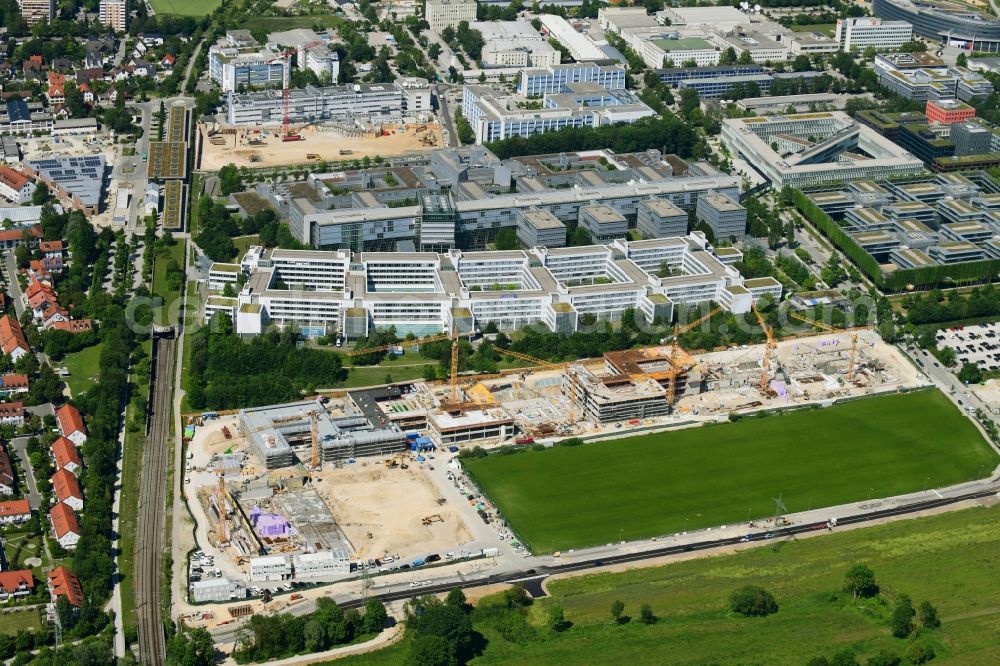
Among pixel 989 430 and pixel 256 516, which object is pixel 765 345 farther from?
pixel 256 516

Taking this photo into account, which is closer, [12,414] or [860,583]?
[860,583]

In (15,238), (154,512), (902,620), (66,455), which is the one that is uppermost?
(15,238)

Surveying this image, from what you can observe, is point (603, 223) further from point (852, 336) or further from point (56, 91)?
point (56, 91)

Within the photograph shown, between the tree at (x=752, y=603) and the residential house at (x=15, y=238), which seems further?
the residential house at (x=15, y=238)

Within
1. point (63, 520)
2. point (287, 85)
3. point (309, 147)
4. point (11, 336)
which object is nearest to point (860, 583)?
point (63, 520)

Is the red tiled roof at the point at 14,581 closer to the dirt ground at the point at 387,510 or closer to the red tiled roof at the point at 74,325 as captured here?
the dirt ground at the point at 387,510

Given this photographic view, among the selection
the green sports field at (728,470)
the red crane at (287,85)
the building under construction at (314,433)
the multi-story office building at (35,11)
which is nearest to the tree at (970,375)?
the green sports field at (728,470)

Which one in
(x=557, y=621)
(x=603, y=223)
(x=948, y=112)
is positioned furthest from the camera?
(x=948, y=112)

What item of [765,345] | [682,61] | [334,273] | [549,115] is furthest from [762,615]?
[682,61]
